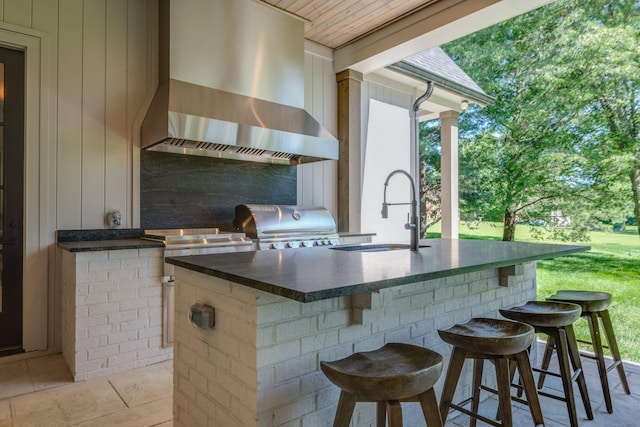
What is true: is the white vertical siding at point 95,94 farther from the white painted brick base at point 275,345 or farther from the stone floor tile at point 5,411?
the white painted brick base at point 275,345

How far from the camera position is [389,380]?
1.11 metres

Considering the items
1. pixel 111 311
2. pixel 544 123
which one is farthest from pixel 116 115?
pixel 544 123

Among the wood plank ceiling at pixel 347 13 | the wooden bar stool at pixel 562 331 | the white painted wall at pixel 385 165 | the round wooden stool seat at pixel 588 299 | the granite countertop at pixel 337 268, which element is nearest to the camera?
the granite countertop at pixel 337 268

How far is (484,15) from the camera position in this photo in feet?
10.7

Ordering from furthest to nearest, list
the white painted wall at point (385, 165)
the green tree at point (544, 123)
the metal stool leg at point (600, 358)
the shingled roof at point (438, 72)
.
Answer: the green tree at point (544, 123)
the white painted wall at point (385, 165)
the shingled roof at point (438, 72)
the metal stool leg at point (600, 358)

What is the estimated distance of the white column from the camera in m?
5.63

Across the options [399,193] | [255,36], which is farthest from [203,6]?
[399,193]

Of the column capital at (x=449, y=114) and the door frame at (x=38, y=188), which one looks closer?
the door frame at (x=38, y=188)

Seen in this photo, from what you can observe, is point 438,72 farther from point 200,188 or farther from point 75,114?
point 75,114

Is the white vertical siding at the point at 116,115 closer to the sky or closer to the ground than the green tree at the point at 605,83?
closer to the ground

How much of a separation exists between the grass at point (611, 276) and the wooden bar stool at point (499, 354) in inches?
82.6

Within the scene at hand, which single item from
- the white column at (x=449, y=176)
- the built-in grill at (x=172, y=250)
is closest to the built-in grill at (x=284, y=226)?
the built-in grill at (x=172, y=250)

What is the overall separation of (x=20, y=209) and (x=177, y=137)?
1.24 m

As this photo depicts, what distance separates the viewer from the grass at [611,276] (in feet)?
12.6
